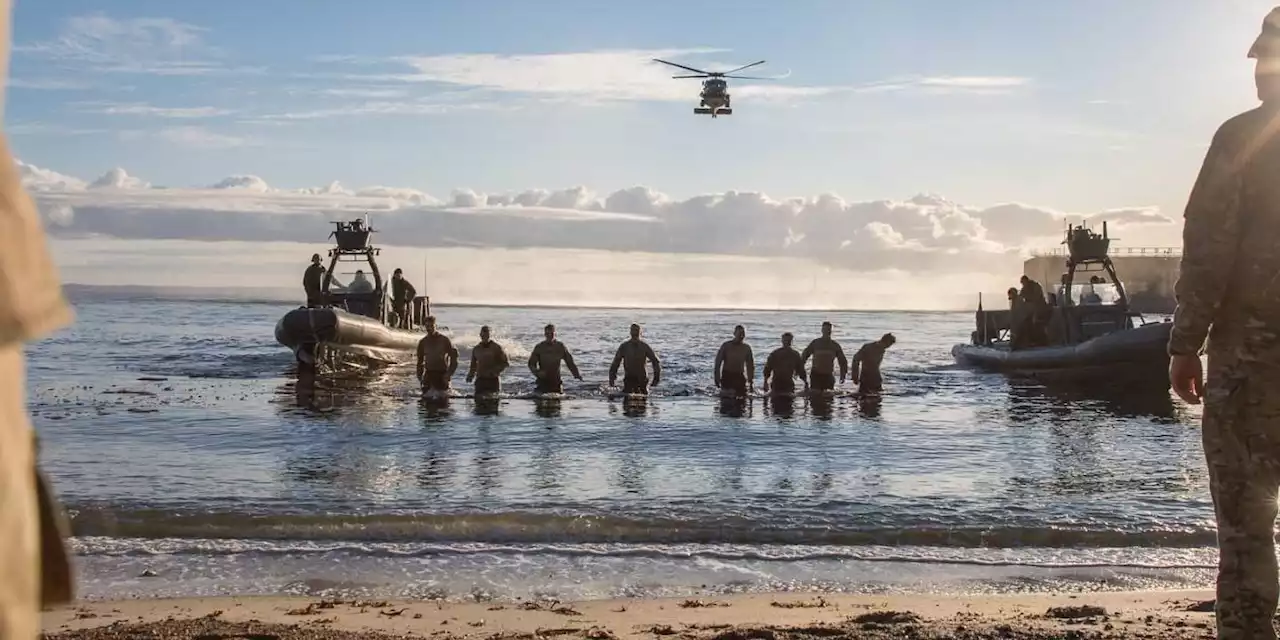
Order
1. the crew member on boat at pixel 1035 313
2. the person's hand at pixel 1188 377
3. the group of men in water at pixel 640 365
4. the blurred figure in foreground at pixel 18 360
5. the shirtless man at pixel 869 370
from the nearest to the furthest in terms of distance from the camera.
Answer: the blurred figure in foreground at pixel 18 360
the person's hand at pixel 1188 377
the group of men in water at pixel 640 365
the shirtless man at pixel 869 370
the crew member on boat at pixel 1035 313

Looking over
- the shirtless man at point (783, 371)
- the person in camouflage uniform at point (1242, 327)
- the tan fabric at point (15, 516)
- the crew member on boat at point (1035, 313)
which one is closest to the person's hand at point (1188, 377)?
the person in camouflage uniform at point (1242, 327)

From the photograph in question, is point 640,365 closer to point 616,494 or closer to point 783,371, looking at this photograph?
point 783,371

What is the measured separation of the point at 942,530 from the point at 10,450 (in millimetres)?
7975

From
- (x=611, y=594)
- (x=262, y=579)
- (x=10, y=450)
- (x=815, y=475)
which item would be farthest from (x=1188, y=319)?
(x=815, y=475)

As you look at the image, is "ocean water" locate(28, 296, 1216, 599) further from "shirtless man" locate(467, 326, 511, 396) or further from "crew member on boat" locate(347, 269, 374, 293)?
"crew member on boat" locate(347, 269, 374, 293)

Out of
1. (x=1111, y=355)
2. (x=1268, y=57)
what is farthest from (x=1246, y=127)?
Answer: (x=1111, y=355)

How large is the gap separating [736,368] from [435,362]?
4.78 metres

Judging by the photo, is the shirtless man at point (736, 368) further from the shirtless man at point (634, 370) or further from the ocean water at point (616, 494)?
the shirtless man at point (634, 370)

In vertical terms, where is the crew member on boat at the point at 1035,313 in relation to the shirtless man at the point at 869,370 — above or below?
above

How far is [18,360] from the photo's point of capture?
100cm

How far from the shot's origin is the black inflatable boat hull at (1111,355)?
860 inches

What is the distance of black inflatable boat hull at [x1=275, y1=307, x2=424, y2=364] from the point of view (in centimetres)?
2317

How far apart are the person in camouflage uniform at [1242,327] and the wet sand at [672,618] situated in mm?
1591

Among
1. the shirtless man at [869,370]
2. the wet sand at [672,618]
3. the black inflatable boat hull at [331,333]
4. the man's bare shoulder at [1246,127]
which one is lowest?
the wet sand at [672,618]
